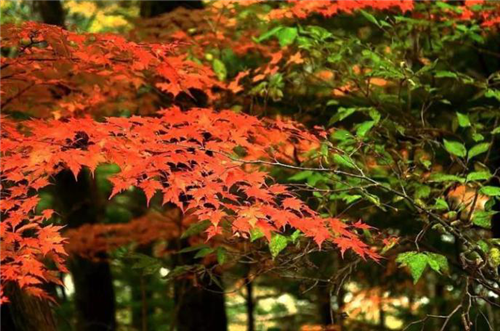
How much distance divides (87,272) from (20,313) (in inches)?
181

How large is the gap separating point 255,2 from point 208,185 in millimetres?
3402

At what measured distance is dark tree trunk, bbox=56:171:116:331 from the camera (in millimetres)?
8758

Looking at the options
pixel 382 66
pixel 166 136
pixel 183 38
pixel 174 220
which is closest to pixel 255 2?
pixel 183 38

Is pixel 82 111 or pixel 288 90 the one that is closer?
pixel 82 111

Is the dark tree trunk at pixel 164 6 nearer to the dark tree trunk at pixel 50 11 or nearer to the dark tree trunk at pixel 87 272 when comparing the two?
the dark tree trunk at pixel 50 11

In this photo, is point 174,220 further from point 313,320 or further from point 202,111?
point 313,320

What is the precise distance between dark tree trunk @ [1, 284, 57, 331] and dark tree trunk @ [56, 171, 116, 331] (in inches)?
168

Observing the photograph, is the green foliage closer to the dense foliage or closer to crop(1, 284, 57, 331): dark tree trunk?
the dense foliage

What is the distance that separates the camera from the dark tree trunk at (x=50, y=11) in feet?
26.3

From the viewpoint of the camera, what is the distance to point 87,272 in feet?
29.2

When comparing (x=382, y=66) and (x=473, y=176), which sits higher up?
(x=382, y=66)

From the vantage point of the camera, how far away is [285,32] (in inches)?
186

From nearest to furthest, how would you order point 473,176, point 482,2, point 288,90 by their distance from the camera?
point 473,176, point 482,2, point 288,90

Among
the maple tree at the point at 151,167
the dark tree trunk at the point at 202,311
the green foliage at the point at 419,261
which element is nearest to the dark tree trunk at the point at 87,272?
the dark tree trunk at the point at 202,311
